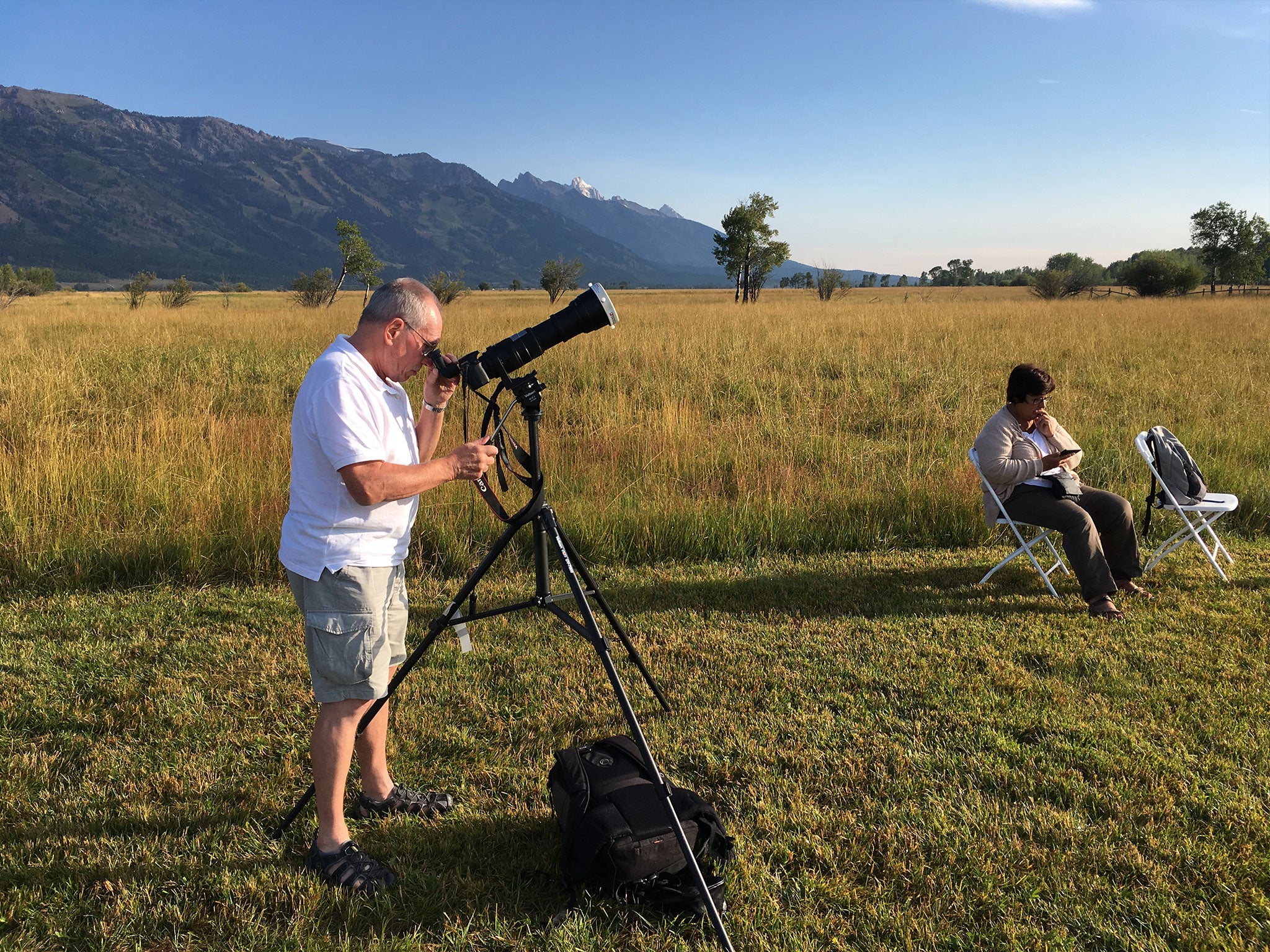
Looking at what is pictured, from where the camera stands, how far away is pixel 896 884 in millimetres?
2252

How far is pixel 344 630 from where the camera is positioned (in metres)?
2.04

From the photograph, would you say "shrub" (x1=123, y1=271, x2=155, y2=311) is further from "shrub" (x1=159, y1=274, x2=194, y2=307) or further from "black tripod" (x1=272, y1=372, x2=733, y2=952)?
"black tripod" (x1=272, y1=372, x2=733, y2=952)

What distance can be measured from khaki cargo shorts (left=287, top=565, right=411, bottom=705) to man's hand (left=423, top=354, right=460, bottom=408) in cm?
57

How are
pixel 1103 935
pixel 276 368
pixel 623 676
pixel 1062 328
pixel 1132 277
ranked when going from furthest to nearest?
pixel 1132 277 → pixel 1062 328 → pixel 276 368 → pixel 623 676 → pixel 1103 935

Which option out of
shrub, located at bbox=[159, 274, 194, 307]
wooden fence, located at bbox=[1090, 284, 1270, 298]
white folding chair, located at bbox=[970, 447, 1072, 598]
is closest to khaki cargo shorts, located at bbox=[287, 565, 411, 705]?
white folding chair, located at bbox=[970, 447, 1072, 598]

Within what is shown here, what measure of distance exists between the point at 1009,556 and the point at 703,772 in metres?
2.96

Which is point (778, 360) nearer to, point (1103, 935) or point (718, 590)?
point (718, 590)

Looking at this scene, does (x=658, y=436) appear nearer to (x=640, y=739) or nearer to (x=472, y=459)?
(x=472, y=459)

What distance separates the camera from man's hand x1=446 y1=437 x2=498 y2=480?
6.57ft

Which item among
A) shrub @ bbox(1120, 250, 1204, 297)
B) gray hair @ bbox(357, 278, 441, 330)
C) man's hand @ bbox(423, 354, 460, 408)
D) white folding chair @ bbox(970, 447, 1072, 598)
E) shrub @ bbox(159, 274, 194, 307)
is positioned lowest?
white folding chair @ bbox(970, 447, 1072, 598)

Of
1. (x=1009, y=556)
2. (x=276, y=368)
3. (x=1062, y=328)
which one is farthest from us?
(x=1062, y=328)

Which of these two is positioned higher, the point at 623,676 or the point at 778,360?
the point at 778,360

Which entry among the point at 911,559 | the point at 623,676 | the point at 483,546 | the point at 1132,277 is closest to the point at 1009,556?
the point at 911,559

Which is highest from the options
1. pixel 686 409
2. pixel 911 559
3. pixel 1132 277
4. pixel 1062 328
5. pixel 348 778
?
pixel 1132 277
